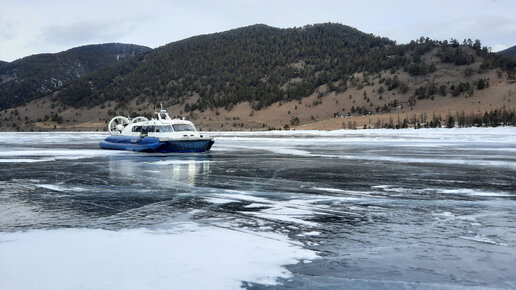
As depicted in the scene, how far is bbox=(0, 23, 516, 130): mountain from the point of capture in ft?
172

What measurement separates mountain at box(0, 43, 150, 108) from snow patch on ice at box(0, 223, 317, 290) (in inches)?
4837

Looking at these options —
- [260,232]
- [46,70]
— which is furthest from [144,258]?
[46,70]

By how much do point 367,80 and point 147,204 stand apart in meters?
56.5

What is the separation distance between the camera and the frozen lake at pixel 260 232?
13.7 ft

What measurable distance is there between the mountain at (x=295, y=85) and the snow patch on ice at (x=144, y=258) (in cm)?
3834

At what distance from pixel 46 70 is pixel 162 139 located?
479 feet

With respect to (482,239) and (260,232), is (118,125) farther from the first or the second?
(482,239)

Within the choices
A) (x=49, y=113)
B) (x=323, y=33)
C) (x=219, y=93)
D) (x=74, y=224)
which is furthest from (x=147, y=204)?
(x=323, y=33)

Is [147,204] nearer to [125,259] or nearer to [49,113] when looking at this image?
[125,259]

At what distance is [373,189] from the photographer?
941cm

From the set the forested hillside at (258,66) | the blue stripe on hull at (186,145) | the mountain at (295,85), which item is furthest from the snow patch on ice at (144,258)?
the forested hillside at (258,66)

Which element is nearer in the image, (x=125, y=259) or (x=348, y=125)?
(x=125, y=259)

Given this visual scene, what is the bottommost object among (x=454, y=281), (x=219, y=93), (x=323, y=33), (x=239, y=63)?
(x=454, y=281)

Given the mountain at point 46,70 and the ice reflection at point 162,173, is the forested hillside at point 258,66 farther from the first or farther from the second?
the ice reflection at point 162,173
